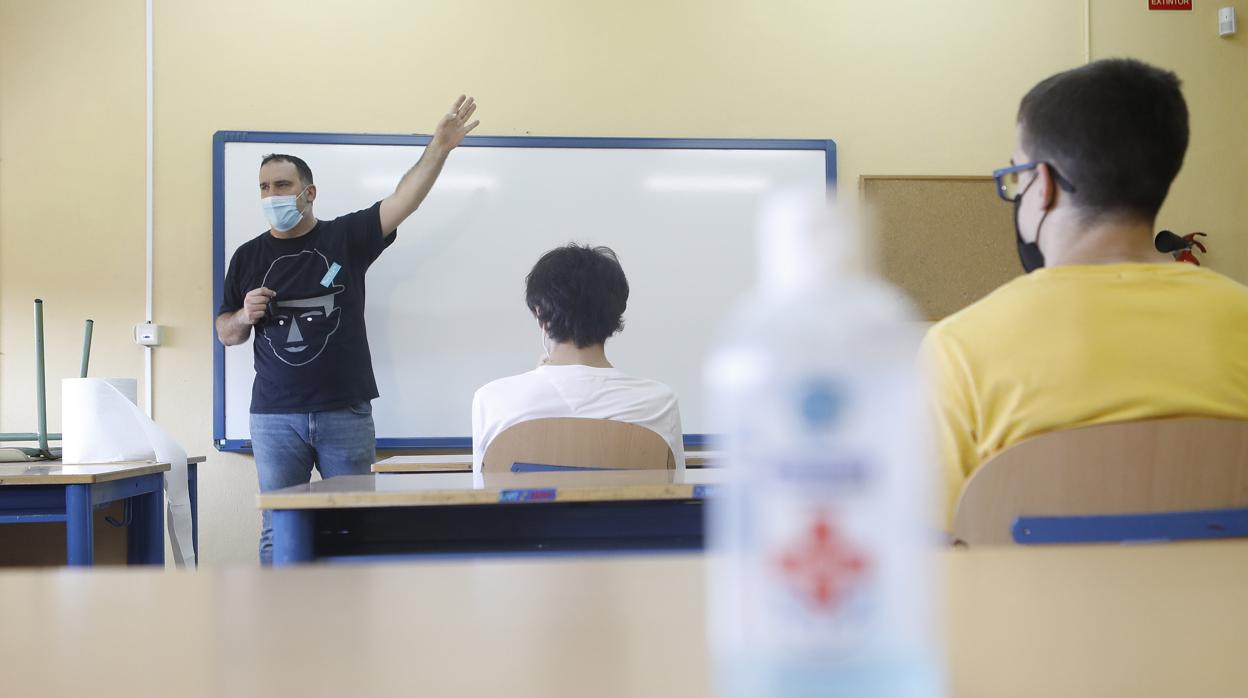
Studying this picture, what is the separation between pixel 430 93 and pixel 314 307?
3.36ft

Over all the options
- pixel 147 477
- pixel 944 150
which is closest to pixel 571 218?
pixel 944 150

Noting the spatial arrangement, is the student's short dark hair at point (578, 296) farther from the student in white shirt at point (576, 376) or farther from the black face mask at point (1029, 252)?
the black face mask at point (1029, 252)

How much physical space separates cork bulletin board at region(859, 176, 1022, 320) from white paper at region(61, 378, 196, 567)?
9.06ft

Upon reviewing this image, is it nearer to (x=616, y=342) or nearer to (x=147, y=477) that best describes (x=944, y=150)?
(x=616, y=342)

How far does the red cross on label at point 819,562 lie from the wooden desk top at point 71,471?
2301 millimetres

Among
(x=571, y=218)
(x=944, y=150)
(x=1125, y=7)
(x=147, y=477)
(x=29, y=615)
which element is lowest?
(x=147, y=477)

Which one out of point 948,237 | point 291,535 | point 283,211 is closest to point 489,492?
point 291,535

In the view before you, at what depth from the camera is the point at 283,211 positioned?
11.2ft

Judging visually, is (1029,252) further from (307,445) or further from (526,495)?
(307,445)

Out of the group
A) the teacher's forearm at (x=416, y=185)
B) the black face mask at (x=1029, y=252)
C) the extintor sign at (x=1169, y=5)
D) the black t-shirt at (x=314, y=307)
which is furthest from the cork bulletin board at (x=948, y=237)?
the black face mask at (x=1029, y=252)

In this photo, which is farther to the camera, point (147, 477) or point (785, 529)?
point (147, 477)

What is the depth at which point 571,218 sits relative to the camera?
3.85m

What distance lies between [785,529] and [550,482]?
1275 millimetres

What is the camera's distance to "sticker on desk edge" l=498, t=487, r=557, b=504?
142 centimetres
